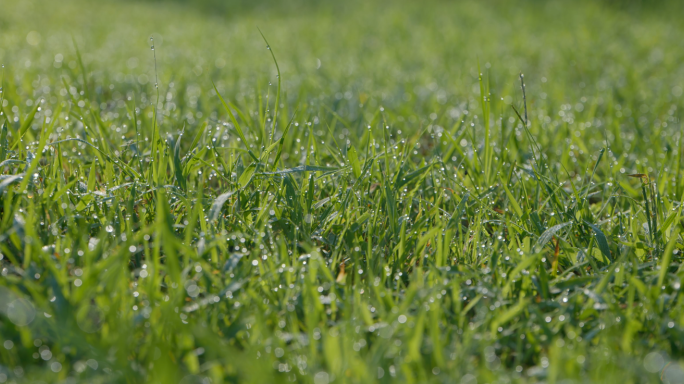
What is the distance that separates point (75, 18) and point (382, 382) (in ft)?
23.1

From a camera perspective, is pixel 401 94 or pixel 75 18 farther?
pixel 75 18

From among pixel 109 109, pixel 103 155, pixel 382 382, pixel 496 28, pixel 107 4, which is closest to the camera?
pixel 382 382

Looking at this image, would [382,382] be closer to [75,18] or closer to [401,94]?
[401,94]

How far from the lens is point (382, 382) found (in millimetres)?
982

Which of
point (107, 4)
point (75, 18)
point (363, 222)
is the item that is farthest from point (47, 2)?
point (363, 222)

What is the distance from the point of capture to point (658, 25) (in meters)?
6.12

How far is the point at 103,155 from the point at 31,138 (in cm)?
42

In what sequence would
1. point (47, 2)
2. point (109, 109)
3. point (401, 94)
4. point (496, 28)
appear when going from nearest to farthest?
point (109, 109)
point (401, 94)
point (496, 28)
point (47, 2)

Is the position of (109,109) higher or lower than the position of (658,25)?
lower

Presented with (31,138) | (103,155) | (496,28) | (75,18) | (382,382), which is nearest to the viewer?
(382,382)

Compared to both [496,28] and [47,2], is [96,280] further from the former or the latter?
[47,2]

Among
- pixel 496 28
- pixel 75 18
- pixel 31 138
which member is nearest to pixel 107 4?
pixel 75 18

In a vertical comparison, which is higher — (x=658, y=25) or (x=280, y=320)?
(x=658, y=25)

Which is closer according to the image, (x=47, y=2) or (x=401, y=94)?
(x=401, y=94)
